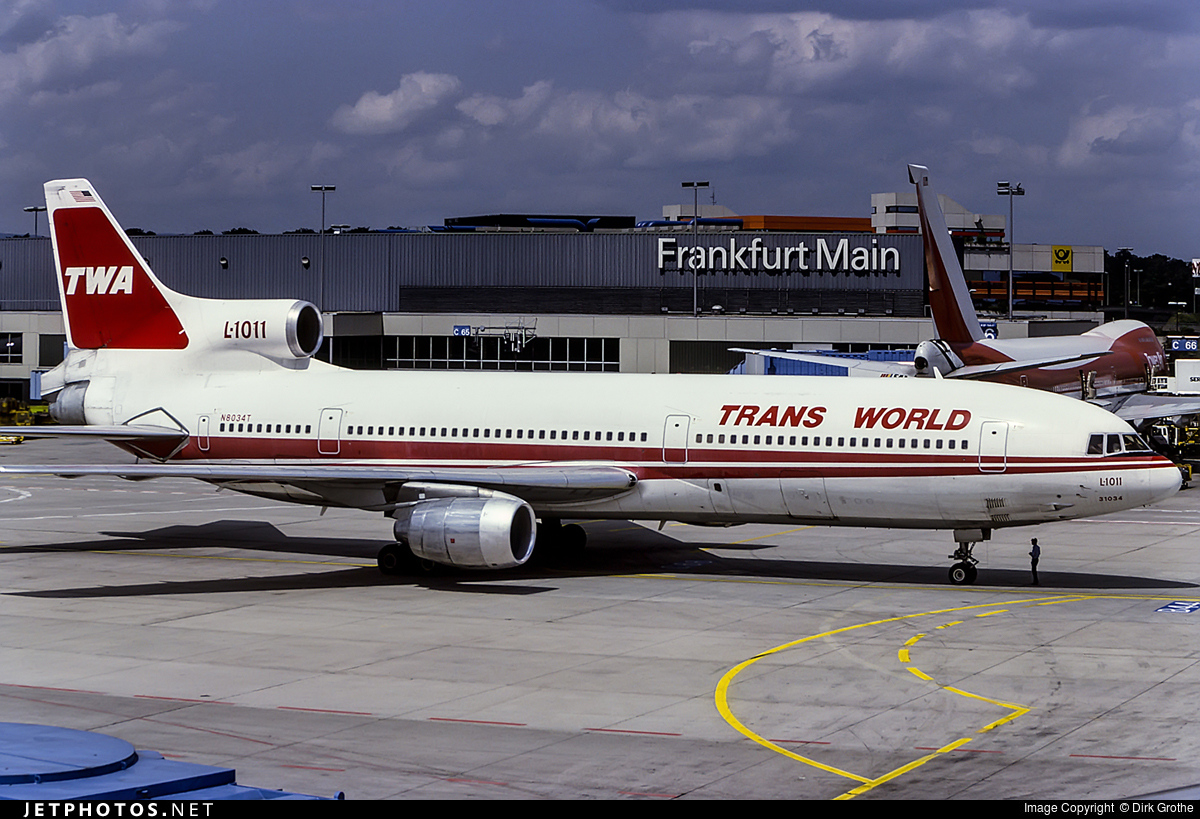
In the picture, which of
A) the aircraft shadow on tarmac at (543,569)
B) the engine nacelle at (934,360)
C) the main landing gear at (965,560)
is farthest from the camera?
the engine nacelle at (934,360)

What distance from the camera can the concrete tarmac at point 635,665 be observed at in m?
18.1

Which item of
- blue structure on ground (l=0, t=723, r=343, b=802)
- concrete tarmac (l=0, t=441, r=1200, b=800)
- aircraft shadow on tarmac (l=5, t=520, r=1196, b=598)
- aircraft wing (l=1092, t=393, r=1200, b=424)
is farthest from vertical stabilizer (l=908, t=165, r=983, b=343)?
blue structure on ground (l=0, t=723, r=343, b=802)

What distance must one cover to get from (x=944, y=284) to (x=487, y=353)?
156 ft

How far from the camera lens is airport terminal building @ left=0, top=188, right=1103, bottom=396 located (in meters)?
100

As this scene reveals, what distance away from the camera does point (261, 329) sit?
130 feet

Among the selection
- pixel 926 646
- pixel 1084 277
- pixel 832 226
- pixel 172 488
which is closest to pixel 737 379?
pixel 926 646

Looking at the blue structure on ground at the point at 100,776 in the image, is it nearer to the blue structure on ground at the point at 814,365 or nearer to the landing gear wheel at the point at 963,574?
the landing gear wheel at the point at 963,574

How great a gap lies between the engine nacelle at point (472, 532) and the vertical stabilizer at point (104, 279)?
11.8 m

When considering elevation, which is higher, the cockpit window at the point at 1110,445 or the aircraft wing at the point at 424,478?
the cockpit window at the point at 1110,445

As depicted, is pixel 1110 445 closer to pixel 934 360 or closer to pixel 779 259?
pixel 934 360

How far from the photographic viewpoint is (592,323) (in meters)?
95.8

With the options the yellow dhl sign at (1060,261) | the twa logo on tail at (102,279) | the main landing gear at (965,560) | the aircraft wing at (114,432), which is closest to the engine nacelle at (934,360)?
the main landing gear at (965,560)

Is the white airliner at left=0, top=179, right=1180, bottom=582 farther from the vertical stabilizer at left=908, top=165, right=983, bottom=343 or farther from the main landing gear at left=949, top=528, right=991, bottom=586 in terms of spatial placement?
the vertical stabilizer at left=908, top=165, right=983, bottom=343

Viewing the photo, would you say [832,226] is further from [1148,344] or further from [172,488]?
[172,488]
